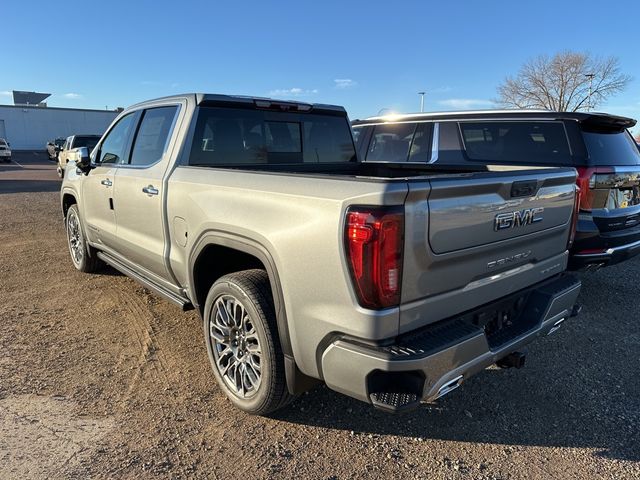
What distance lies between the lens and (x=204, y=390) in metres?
3.28

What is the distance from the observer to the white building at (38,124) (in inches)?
1891

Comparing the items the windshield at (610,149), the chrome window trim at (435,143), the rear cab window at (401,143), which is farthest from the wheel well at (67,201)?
the windshield at (610,149)

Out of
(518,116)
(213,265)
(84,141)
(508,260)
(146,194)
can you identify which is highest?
(518,116)

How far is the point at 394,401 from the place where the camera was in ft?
7.20

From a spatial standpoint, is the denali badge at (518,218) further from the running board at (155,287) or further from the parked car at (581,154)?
the running board at (155,287)

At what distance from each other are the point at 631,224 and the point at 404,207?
13.1 ft

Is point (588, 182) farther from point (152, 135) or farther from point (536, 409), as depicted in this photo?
point (152, 135)

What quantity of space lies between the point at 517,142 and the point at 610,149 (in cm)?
93

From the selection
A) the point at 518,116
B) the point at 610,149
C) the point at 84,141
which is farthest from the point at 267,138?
the point at 84,141

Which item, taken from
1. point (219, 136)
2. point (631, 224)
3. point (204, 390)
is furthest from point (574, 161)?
point (204, 390)

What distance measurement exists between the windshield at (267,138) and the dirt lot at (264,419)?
157 cm

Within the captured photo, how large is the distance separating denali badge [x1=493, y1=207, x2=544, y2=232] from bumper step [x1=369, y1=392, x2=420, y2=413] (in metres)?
0.97

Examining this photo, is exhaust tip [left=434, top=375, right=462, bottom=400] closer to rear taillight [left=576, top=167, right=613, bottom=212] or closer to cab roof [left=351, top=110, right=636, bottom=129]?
rear taillight [left=576, top=167, right=613, bottom=212]

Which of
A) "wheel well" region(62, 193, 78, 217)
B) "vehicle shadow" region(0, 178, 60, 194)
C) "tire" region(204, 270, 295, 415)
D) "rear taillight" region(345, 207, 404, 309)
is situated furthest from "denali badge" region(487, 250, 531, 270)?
"vehicle shadow" region(0, 178, 60, 194)
